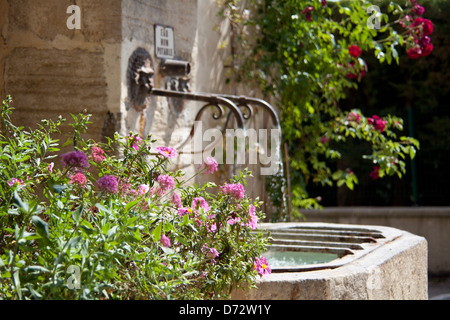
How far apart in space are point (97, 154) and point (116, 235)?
485 mm

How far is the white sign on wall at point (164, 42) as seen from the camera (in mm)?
2820

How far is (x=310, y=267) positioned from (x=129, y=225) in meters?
0.75

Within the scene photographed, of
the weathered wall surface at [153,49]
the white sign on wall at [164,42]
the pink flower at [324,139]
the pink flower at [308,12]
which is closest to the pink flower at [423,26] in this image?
the pink flower at [308,12]

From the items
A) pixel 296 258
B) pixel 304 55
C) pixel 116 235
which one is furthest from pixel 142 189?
pixel 304 55

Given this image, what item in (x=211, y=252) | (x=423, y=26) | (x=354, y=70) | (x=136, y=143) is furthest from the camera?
(x=354, y=70)

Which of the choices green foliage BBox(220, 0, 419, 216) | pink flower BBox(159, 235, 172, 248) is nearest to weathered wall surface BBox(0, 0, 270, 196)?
pink flower BBox(159, 235, 172, 248)

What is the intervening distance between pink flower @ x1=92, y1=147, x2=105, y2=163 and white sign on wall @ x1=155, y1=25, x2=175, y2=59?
1.01 meters

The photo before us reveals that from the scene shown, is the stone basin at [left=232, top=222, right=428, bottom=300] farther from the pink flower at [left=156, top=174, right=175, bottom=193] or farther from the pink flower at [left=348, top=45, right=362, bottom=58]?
the pink flower at [left=348, top=45, right=362, bottom=58]

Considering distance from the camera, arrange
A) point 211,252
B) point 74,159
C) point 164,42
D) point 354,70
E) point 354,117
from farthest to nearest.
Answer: point 354,117, point 354,70, point 164,42, point 211,252, point 74,159

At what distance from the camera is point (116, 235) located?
4.86 ft

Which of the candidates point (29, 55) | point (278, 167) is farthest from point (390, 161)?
point (29, 55)

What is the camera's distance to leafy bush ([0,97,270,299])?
4.65 ft

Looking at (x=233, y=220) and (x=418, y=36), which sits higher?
(x=418, y=36)

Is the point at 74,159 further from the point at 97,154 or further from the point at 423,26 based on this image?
the point at 423,26
